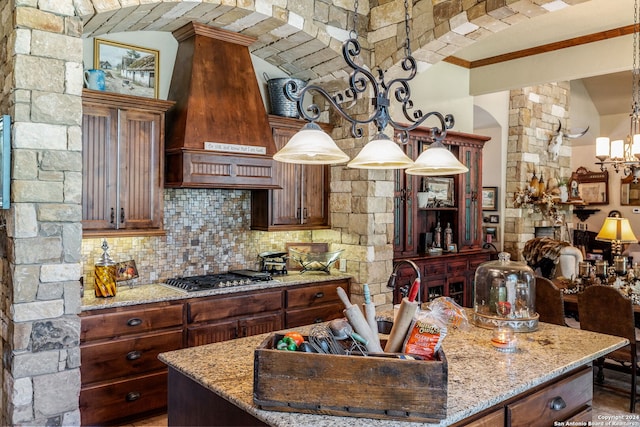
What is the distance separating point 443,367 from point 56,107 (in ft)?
8.24

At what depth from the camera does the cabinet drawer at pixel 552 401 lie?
1.80 metres

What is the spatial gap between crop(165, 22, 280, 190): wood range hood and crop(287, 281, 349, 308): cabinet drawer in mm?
949

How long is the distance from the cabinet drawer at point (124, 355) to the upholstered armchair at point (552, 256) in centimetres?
387

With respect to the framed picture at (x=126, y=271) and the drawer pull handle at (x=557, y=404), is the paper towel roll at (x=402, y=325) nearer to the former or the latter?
A: the drawer pull handle at (x=557, y=404)

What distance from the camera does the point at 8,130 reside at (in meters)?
2.68

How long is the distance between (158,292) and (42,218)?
3.64 ft

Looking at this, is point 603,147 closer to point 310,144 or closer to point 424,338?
point 310,144

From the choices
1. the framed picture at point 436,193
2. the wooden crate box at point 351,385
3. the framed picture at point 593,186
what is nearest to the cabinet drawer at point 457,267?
the framed picture at point 436,193

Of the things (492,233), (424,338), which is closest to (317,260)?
(424,338)

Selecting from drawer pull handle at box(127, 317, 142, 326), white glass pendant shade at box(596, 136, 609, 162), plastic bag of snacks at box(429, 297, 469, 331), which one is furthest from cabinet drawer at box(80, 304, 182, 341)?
white glass pendant shade at box(596, 136, 609, 162)

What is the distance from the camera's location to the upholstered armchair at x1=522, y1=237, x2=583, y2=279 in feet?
16.4

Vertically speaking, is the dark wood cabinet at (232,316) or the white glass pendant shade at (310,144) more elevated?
the white glass pendant shade at (310,144)

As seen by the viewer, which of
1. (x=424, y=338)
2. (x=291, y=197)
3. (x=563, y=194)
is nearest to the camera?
(x=424, y=338)

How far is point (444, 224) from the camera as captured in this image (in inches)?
240
